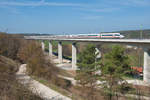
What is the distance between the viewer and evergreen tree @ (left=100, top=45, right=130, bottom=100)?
1811cm

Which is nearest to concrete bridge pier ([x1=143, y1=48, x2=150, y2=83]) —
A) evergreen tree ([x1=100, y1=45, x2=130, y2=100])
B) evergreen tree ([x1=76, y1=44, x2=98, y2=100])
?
evergreen tree ([x1=100, y1=45, x2=130, y2=100])


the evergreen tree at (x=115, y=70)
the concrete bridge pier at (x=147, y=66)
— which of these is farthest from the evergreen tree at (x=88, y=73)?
the concrete bridge pier at (x=147, y=66)

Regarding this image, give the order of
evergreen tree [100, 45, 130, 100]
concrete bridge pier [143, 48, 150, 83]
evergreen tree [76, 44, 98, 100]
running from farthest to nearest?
concrete bridge pier [143, 48, 150, 83] → evergreen tree [76, 44, 98, 100] → evergreen tree [100, 45, 130, 100]

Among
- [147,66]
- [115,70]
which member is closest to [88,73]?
[115,70]

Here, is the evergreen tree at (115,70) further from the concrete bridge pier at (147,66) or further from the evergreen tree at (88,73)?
the concrete bridge pier at (147,66)

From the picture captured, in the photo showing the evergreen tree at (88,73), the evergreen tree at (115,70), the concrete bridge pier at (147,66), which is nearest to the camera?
the evergreen tree at (115,70)

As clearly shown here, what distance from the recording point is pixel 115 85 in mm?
18562

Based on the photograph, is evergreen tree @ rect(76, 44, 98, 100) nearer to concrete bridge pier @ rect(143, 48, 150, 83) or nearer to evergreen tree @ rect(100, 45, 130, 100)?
evergreen tree @ rect(100, 45, 130, 100)

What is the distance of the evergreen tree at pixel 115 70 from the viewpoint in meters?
18.1

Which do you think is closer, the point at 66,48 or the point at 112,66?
the point at 112,66

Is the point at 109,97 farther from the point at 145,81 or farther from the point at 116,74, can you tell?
the point at 145,81

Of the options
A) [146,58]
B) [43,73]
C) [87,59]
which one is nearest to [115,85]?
[87,59]

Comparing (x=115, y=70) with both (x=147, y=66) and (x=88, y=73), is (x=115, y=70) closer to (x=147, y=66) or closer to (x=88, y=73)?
(x=88, y=73)

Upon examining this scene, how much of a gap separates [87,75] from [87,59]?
377cm
